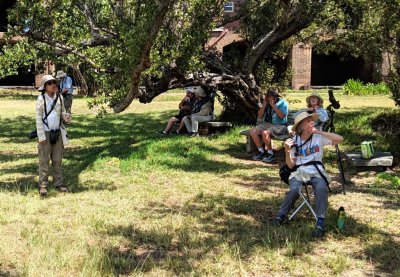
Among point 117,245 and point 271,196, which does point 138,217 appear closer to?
point 117,245

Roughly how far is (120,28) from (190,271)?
5.74 metres

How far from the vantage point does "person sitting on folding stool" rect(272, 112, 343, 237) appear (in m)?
A: 5.41

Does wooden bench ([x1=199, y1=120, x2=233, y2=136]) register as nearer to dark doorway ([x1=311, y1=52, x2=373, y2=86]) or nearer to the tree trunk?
the tree trunk

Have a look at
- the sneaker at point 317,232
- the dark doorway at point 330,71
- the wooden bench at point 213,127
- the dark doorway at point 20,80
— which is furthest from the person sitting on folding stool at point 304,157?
the dark doorway at point 20,80

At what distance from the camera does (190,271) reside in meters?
4.23

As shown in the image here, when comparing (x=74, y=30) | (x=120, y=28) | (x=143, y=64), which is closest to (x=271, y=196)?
(x=143, y=64)

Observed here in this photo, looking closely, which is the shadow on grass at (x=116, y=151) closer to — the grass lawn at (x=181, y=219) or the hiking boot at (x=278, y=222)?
the grass lawn at (x=181, y=219)

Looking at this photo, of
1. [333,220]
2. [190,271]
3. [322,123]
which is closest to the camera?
[190,271]

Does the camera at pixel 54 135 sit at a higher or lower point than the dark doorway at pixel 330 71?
lower

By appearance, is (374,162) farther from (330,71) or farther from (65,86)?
(330,71)

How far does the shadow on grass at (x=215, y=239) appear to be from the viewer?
4.42 m

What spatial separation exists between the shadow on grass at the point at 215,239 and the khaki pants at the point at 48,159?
1817 millimetres

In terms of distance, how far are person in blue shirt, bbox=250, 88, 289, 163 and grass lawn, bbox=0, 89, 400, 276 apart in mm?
Result: 379

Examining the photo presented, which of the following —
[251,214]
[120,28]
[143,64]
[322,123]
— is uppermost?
[120,28]
